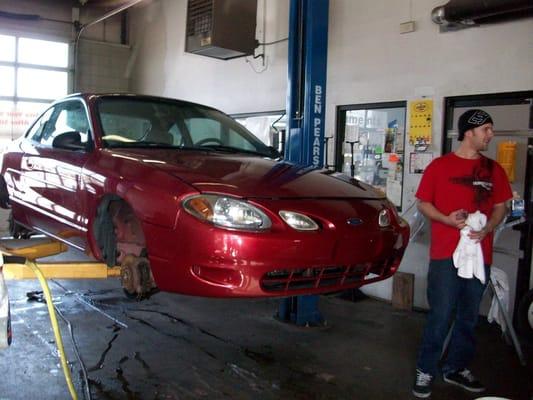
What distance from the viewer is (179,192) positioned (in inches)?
94.8

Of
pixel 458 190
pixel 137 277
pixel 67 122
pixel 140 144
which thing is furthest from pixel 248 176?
pixel 67 122

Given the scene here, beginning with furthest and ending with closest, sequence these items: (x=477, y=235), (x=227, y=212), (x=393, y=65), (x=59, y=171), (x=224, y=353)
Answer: (x=393, y=65) < (x=224, y=353) < (x=59, y=171) < (x=477, y=235) < (x=227, y=212)

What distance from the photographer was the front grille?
2438mm

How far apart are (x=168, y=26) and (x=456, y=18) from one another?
215 inches

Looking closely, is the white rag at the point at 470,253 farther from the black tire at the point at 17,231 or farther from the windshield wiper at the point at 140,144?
the black tire at the point at 17,231

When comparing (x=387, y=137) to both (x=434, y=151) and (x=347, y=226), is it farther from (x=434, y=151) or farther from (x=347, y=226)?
(x=347, y=226)

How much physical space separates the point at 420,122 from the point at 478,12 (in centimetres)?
107

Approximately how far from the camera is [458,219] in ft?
9.22

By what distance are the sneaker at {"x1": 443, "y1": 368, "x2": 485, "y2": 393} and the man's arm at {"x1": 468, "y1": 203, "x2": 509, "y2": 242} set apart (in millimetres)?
855

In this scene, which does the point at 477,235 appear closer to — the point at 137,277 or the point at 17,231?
the point at 137,277

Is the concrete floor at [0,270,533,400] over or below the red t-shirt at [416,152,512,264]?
below

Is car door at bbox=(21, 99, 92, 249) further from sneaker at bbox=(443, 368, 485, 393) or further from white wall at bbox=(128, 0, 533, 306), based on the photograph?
white wall at bbox=(128, 0, 533, 306)

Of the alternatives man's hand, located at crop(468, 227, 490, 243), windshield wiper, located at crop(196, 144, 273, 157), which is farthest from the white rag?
windshield wiper, located at crop(196, 144, 273, 157)

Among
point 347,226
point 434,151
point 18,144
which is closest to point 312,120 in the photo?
point 434,151
